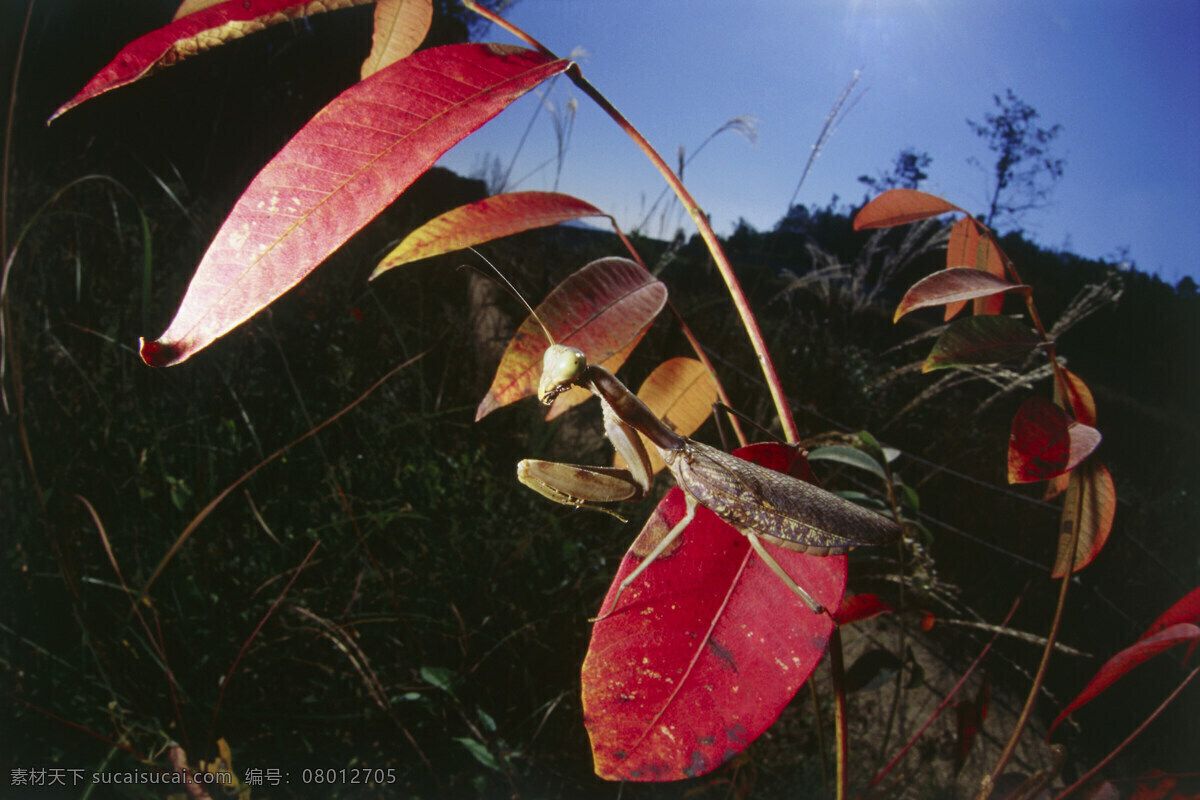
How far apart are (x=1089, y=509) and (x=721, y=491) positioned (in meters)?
0.30

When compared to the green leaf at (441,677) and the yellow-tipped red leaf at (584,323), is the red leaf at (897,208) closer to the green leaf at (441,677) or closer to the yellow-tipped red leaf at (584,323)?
the yellow-tipped red leaf at (584,323)

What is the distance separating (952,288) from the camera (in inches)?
11.8

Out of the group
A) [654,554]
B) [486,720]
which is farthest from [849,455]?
[486,720]

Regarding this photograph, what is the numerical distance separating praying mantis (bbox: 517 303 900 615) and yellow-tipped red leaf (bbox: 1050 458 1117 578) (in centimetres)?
19

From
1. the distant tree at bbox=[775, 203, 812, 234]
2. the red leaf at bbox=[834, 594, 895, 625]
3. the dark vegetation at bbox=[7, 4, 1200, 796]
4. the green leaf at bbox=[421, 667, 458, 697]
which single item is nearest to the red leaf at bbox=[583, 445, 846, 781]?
the red leaf at bbox=[834, 594, 895, 625]

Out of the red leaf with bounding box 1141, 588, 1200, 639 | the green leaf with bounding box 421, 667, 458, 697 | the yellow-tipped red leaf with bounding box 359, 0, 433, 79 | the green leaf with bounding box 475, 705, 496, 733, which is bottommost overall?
the green leaf with bounding box 475, 705, 496, 733

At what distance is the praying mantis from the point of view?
0.76 feet

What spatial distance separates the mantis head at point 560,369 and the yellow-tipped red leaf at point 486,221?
6cm

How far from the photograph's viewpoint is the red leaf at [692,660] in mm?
211

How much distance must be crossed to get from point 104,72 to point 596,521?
901mm

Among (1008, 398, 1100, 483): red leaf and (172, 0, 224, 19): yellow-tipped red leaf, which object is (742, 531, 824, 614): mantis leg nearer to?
(1008, 398, 1100, 483): red leaf

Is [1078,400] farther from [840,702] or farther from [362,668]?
[362,668]

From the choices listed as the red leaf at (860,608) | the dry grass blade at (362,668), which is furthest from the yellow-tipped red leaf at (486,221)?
the dry grass blade at (362,668)

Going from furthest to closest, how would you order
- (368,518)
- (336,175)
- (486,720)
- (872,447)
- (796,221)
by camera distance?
(796,221) → (368,518) → (486,720) → (872,447) → (336,175)
